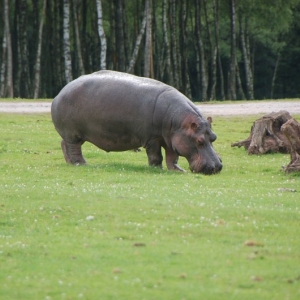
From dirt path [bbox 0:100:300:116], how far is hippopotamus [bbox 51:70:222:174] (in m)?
16.2

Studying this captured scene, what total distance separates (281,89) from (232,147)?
6024 centimetres

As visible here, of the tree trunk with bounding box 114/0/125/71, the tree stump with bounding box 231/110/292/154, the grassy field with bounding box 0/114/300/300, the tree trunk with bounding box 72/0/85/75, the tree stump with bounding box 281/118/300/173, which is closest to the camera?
the grassy field with bounding box 0/114/300/300

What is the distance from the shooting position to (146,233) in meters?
11.3

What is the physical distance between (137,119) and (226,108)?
68.6 feet

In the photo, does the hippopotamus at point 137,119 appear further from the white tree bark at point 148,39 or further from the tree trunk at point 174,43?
the tree trunk at point 174,43

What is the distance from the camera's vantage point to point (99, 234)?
11281mm

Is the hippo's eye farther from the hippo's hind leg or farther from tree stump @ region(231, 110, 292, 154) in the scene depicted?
tree stump @ region(231, 110, 292, 154)

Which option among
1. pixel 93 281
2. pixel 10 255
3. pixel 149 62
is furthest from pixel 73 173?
pixel 149 62

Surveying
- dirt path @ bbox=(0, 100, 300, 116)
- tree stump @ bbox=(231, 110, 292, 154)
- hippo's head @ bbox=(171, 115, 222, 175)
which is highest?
hippo's head @ bbox=(171, 115, 222, 175)

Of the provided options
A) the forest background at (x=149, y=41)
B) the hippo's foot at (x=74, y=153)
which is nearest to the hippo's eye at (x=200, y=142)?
the hippo's foot at (x=74, y=153)

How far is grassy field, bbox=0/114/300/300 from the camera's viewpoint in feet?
29.2

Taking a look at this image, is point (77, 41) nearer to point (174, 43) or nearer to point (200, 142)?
point (174, 43)

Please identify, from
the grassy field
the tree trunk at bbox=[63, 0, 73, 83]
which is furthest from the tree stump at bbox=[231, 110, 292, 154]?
the tree trunk at bbox=[63, 0, 73, 83]

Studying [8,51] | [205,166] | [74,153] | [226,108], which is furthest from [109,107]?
[8,51]
